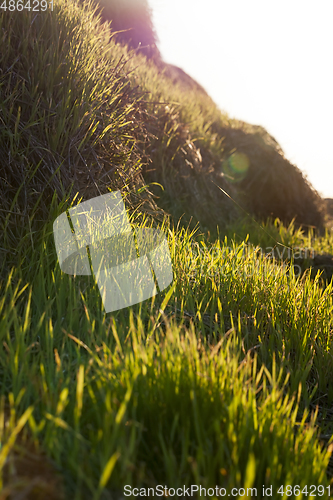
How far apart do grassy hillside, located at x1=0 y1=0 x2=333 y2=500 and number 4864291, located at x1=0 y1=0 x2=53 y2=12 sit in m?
0.08

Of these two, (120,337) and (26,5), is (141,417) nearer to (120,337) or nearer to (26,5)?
(120,337)

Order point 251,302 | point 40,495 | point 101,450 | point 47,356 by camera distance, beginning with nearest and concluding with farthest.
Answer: point 40,495 → point 101,450 → point 47,356 → point 251,302

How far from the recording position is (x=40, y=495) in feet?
2.31

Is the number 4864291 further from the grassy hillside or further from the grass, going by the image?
the grass

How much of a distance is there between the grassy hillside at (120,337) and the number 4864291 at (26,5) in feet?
0.26

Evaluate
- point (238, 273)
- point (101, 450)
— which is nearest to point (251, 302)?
point (238, 273)

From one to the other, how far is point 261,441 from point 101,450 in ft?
1.38

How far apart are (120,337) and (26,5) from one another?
2.15m

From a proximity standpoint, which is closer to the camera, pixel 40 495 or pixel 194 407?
pixel 40 495

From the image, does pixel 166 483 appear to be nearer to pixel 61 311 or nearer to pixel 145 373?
pixel 145 373

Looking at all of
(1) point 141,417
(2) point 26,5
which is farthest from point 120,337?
(2) point 26,5

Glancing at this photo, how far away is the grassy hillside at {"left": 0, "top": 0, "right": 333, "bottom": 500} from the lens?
2.72 feet

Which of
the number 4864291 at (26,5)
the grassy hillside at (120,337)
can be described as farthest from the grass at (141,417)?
the number 4864291 at (26,5)

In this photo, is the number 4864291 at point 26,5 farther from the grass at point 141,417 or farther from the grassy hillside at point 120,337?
the grass at point 141,417
